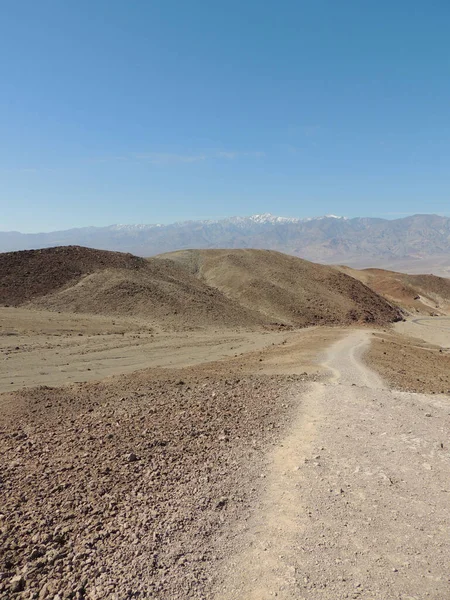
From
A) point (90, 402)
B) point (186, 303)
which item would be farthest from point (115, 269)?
point (90, 402)

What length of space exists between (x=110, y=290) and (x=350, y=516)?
119 feet

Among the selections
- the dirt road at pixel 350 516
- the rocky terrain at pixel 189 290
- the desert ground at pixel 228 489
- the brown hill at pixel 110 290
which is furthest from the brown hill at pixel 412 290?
the dirt road at pixel 350 516

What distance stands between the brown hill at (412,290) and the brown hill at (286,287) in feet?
56.9

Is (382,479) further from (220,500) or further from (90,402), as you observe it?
(90,402)

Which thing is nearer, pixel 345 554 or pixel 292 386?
pixel 345 554

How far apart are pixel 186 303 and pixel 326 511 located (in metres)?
34.7

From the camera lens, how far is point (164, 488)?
6.49m

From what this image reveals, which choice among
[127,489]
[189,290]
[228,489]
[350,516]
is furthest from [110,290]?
[350,516]

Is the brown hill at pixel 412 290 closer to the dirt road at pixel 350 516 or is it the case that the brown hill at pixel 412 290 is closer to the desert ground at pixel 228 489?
the desert ground at pixel 228 489

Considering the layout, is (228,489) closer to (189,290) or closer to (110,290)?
(110,290)

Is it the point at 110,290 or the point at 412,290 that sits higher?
the point at 110,290

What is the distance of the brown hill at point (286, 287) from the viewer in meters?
45.5

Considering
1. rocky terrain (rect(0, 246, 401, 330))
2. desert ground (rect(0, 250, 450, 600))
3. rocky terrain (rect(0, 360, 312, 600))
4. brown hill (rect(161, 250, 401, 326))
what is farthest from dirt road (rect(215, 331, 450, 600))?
brown hill (rect(161, 250, 401, 326))

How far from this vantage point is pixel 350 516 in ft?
19.4
